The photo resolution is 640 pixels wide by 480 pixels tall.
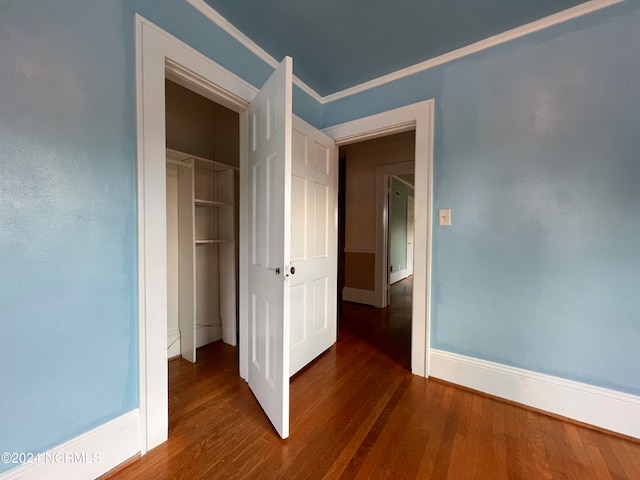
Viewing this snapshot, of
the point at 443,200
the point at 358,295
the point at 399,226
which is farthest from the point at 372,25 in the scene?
the point at 399,226

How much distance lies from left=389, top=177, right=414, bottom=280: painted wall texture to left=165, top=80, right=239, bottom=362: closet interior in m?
3.78

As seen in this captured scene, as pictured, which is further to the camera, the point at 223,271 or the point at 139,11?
the point at 223,271

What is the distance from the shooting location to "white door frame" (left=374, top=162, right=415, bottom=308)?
3.78m

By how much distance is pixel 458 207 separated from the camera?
6.06 ft

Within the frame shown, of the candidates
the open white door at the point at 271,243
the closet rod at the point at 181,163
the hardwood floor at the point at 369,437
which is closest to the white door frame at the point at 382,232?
the hardwood floor at the point at 369,437

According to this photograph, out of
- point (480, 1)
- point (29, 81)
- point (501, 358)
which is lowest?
point (501, 358)

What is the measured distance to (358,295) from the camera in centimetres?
409

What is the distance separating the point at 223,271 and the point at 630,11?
3.38m

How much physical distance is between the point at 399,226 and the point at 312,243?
4.27 m

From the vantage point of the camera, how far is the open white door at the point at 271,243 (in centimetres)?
128

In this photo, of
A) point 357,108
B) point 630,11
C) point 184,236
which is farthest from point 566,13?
point 184,236

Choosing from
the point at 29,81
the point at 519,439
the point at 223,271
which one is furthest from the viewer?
the point at 223,271

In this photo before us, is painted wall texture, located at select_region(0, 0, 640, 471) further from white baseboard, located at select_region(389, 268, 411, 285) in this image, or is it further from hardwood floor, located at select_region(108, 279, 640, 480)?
white baseboard, located at select_region(389, 268, 411, 285)

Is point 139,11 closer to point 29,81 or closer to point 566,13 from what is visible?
point 29,81
